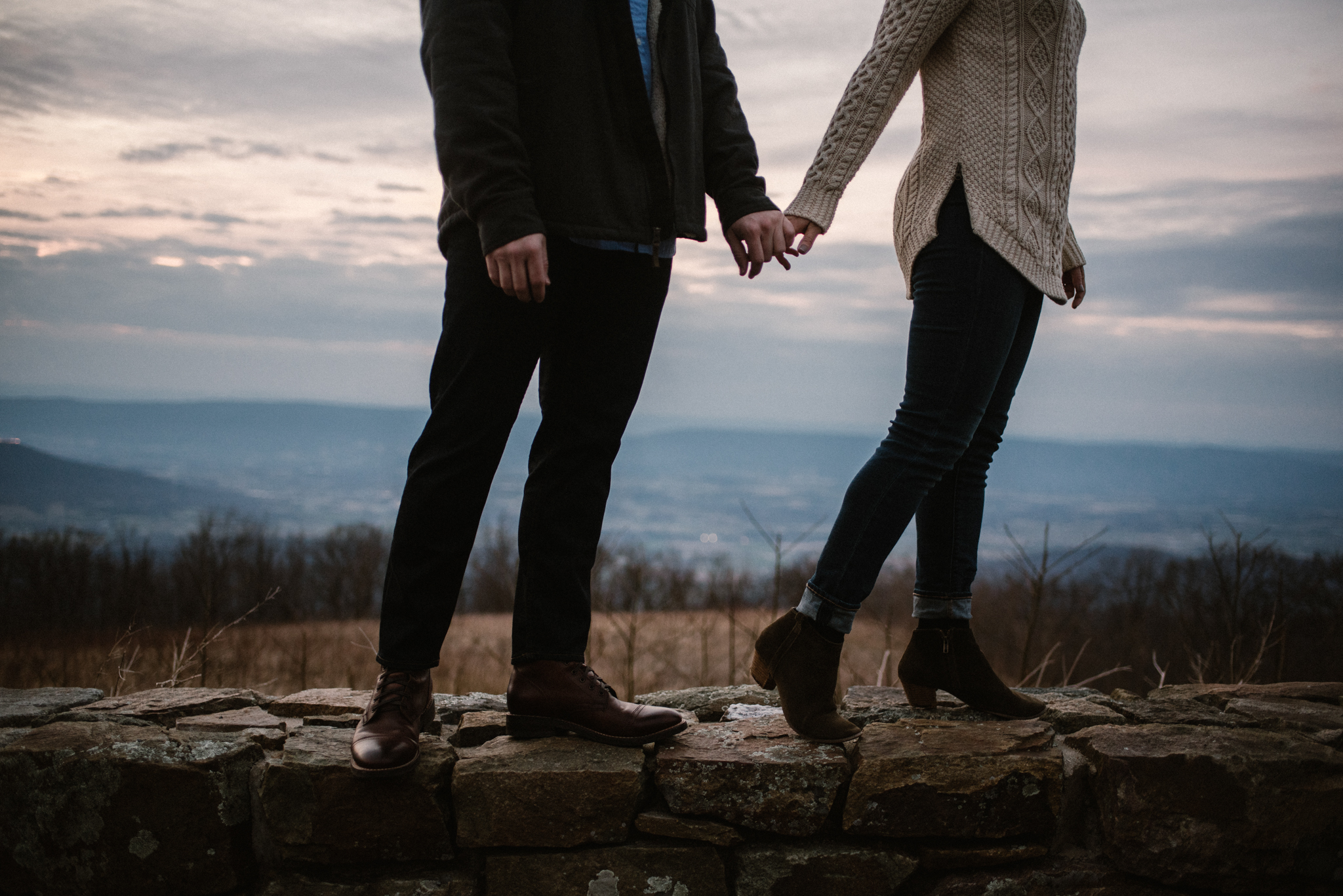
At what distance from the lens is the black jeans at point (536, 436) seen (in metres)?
1.51

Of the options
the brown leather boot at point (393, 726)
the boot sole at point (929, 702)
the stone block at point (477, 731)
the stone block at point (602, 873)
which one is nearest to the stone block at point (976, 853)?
the boot sole at point (929, 702)

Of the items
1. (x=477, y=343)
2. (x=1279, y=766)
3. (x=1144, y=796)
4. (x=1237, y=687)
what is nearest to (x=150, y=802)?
(x=477, y=343)

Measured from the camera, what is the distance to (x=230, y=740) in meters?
1.66

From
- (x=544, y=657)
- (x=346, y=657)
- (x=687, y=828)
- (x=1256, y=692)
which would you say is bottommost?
(x=346, y=657)

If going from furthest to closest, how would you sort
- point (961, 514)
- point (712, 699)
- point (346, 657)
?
point (346, 657)
point (712, 699)
point (961, 514)

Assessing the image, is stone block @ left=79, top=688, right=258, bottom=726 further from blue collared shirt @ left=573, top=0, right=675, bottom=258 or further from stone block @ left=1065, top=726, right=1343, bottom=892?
stone block @ left=1065, top=726, right=1343, bottom=892

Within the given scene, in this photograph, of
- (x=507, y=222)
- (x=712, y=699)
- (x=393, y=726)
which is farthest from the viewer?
(x=712, y=699)

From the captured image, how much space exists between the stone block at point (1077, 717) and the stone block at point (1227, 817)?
246mm

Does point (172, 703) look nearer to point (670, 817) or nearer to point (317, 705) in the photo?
point (317, 705)

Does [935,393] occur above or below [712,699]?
above

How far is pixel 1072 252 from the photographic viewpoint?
192cm

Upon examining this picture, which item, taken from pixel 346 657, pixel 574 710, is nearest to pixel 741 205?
pixel 574 710

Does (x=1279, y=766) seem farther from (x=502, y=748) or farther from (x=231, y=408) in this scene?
(x=231, y=408)

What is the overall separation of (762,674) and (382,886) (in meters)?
0.82
